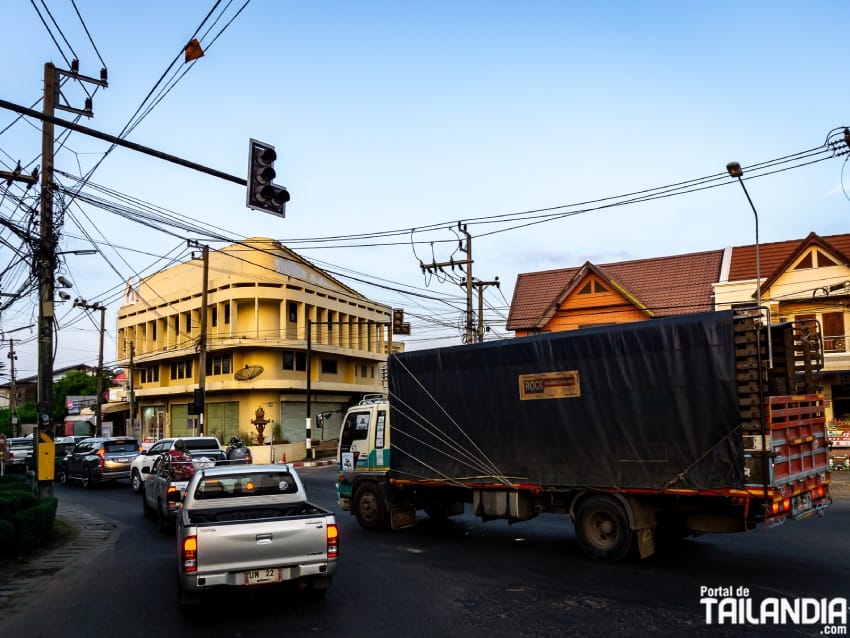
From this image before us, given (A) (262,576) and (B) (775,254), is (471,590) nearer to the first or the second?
(A) (262,576)

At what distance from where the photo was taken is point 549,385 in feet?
36.9

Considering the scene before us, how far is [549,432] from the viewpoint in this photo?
36.6 ft

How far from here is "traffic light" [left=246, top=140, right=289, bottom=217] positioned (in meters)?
9.82

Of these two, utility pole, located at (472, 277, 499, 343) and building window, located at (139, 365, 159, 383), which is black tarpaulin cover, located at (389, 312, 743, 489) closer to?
utility pole, located at (472, 277, 499, 343)

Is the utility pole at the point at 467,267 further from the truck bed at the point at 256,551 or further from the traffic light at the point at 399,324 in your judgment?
the truck bed at the point at 256,551

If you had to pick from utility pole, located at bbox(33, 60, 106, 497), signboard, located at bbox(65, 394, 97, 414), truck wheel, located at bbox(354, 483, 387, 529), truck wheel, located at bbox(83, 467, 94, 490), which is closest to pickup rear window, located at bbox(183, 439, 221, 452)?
utility pole, located at bbox(33, 60, 106, 497)

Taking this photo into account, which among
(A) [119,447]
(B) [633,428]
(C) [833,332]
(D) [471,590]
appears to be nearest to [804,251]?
(C) [833,332]

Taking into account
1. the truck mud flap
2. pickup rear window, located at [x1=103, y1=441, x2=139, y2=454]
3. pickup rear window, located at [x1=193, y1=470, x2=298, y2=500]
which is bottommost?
the truck mud flap

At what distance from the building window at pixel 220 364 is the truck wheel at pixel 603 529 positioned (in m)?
36.4

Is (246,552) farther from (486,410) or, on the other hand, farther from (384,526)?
(384,526)

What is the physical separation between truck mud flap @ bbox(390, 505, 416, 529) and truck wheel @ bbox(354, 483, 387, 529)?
0.21 meters

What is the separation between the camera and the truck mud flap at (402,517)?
1383cm

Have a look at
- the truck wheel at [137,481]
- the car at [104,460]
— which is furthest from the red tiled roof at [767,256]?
the car at [104,460]

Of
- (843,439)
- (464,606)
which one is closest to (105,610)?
(464,606)
